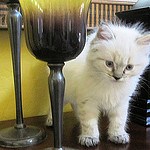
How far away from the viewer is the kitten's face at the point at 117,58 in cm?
75

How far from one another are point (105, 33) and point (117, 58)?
0.32ft

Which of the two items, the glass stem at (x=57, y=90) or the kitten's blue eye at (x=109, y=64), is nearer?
the glass stem at (x=57, y=90)

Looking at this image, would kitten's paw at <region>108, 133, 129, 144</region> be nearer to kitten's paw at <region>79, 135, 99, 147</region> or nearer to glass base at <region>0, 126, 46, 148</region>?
kitten's paw at <region>79, 135, 99, 147</region>

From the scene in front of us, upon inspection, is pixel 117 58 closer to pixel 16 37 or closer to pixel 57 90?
pixel 57 90

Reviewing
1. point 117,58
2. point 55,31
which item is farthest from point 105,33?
point 55,31

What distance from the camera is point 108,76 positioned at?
29.8 inches

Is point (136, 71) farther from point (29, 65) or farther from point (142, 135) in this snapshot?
point (29, 65)

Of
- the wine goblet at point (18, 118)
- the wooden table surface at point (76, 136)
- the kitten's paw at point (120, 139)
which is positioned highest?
the wine goblet at point (18, 118)

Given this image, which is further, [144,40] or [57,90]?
[144,40]

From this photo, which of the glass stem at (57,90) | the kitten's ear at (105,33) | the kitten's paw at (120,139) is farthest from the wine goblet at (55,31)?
the kitten's paw at (120,139)

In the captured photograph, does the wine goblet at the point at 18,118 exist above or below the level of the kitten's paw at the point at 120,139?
above

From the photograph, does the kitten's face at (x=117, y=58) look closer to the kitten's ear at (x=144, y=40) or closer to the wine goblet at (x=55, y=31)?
the kitten's ear at (x=144, y=40)

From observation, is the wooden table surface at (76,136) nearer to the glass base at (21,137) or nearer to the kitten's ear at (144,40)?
the glass base at (21,137)

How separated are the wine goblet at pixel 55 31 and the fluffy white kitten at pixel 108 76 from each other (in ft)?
0.61
